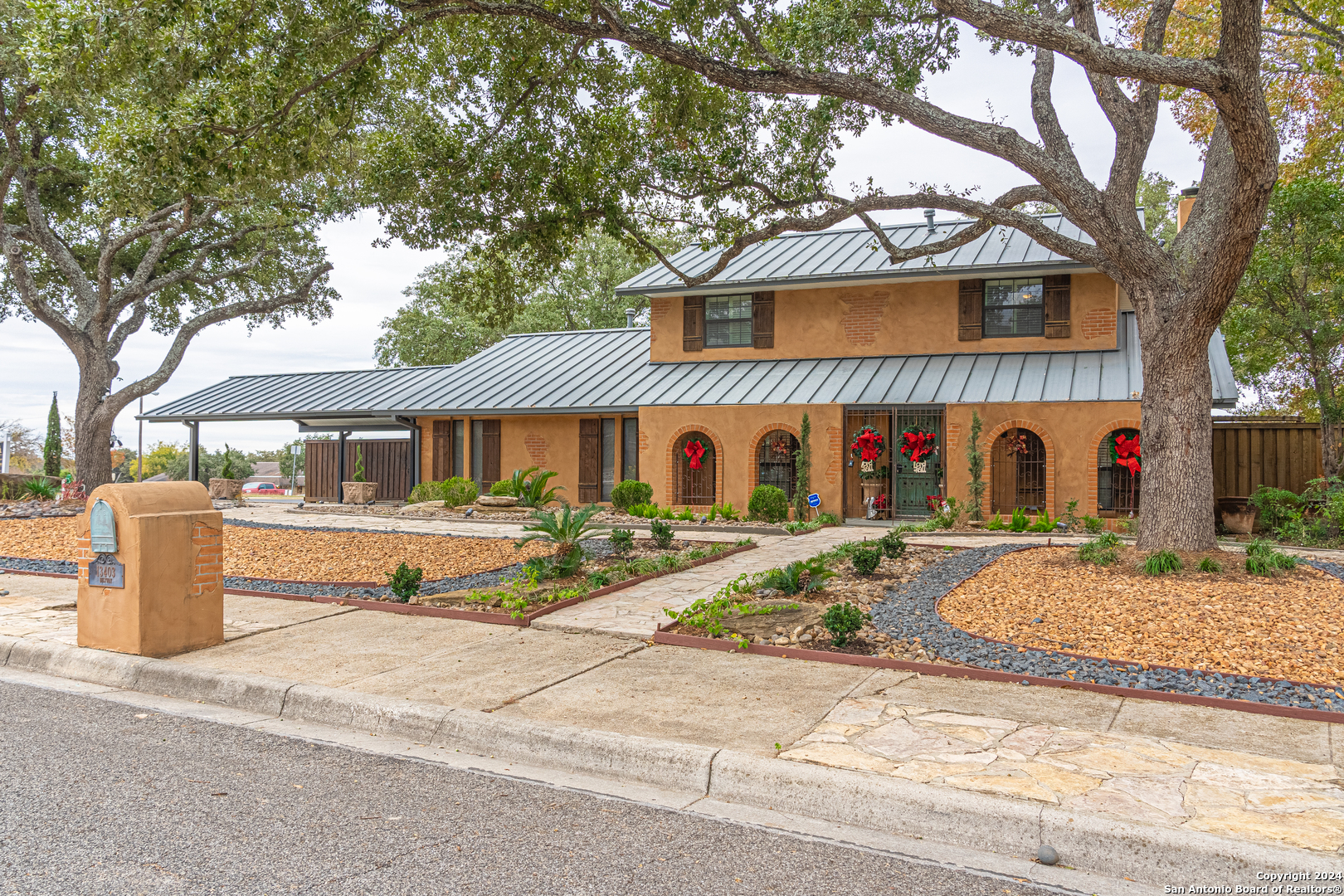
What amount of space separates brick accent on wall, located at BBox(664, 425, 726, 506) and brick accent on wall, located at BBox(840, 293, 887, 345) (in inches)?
155

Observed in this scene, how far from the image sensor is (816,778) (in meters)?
3.98

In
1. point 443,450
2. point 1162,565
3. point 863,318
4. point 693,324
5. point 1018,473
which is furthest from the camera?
point 443,450

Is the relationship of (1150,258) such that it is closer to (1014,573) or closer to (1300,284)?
(1014,573)

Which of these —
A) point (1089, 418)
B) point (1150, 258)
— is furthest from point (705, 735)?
point (1089, 418)

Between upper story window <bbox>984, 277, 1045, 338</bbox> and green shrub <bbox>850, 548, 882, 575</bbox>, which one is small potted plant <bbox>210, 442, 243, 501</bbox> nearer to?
upper story window <bbox>984, 277, 1045, 338</bbox>

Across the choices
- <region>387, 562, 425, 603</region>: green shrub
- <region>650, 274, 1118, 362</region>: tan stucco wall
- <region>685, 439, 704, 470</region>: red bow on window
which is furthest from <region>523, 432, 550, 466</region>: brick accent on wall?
<region>387, 562, 425, 603</region>: green shrub

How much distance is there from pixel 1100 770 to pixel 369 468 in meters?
24.3

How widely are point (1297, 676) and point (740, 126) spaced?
913cm

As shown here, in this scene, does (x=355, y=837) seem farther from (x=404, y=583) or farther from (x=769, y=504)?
(x=769, y=504)

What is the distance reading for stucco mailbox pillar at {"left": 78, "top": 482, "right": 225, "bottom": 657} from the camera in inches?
252

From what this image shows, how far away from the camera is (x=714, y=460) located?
18.9 meters

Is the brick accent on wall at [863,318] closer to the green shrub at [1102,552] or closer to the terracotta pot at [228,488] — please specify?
the green shrub at [1102,552]

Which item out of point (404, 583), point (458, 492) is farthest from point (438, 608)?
point (458, 492)

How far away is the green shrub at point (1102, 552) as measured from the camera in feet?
28.7
